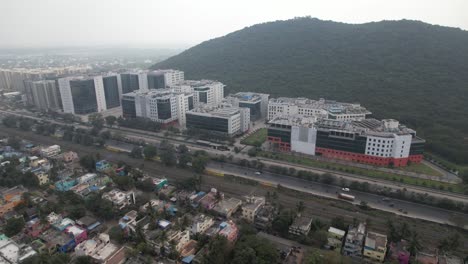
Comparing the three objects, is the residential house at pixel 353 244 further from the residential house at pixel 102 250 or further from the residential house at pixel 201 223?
the residential house at pixel 102 250

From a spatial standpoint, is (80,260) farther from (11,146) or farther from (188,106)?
(188,106)

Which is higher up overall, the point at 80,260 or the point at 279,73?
the point at 279,73

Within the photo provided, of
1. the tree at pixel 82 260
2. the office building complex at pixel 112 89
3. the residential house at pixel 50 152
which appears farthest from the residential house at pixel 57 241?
the office building complex at pixel 112 89

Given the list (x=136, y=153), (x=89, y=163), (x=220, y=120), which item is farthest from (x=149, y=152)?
(x=220, y=120)

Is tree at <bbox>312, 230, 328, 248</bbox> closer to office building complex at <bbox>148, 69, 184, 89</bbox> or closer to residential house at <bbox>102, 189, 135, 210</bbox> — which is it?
residential house at <bbox>102, 189, 135, 210</bbox>

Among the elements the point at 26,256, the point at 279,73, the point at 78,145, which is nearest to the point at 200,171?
the point at 26,256

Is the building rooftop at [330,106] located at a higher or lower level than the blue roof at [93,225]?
higher

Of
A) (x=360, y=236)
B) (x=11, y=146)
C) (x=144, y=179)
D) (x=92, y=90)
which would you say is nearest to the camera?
(x=360, y=236)
